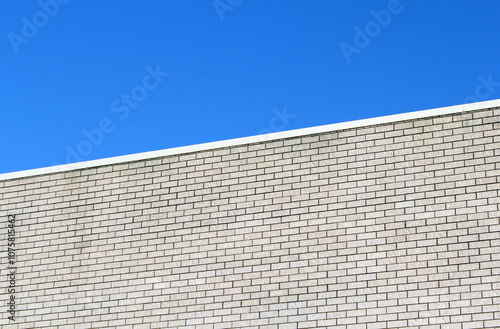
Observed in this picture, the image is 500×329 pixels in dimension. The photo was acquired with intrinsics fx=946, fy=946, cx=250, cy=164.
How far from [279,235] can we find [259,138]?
180 centimetres

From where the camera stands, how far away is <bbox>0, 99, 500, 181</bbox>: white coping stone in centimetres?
1488

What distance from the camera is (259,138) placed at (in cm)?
1600

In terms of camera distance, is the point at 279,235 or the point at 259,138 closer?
the point at 279,235

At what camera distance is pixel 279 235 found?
49.9 feet

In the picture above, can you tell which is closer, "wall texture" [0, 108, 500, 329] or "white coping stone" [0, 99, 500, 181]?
"wall texture" [0, 108, 500, 329]

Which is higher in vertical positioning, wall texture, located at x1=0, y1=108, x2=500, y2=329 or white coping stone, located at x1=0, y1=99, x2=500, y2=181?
white coping stone, located at x1=0, y1=99, x2=500, y2=181

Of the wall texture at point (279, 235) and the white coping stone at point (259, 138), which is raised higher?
the white coping stone at point (259, 138)

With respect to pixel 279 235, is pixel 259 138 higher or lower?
higher

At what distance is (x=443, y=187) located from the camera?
47.5ft

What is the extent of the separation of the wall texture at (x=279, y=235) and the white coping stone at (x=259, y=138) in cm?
9

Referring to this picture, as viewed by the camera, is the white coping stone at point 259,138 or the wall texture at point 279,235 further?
the white coping stone at point 259,138

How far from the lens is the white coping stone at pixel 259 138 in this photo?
14.9 m

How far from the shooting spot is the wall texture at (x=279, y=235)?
14.1 meters

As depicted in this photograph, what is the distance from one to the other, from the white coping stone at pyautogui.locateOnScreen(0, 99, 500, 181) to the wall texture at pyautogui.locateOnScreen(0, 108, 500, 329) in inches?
3.4
